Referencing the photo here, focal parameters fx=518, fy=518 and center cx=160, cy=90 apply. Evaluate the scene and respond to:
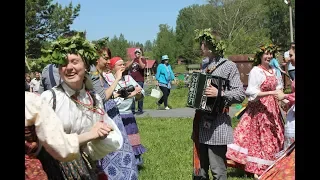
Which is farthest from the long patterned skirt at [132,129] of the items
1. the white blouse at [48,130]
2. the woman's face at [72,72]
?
the white blouse at [48,130]

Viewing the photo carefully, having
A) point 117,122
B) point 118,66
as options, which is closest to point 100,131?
point 117,122

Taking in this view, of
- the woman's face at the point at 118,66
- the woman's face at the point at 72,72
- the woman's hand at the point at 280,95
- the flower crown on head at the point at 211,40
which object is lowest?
the woman's hand at the point at 280,95

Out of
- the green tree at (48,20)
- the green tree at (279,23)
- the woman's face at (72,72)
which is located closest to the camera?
the woman's face at (72,72)

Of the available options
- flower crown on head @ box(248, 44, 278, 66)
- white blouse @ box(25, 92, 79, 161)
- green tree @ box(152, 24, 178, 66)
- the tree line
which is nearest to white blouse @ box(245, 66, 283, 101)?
flower crown on head @ box(248, 44, 278, 66)

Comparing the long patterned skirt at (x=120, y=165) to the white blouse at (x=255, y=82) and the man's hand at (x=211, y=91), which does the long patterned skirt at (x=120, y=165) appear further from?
the white blouse at (x=255, y=82)

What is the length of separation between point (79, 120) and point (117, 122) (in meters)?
1.87

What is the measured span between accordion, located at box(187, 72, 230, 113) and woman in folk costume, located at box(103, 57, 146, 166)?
2.54ft

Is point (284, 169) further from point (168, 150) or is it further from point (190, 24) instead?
point (190, 24)

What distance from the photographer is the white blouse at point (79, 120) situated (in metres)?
3.31

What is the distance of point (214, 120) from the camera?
15.9ft

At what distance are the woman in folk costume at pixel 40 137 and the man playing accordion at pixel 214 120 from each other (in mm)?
2202

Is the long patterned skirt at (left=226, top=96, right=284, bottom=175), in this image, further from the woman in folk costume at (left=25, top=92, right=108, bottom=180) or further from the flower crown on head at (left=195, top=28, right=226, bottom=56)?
the woman in folk costume at (left=25, top=92, right=108, bottom=180)
